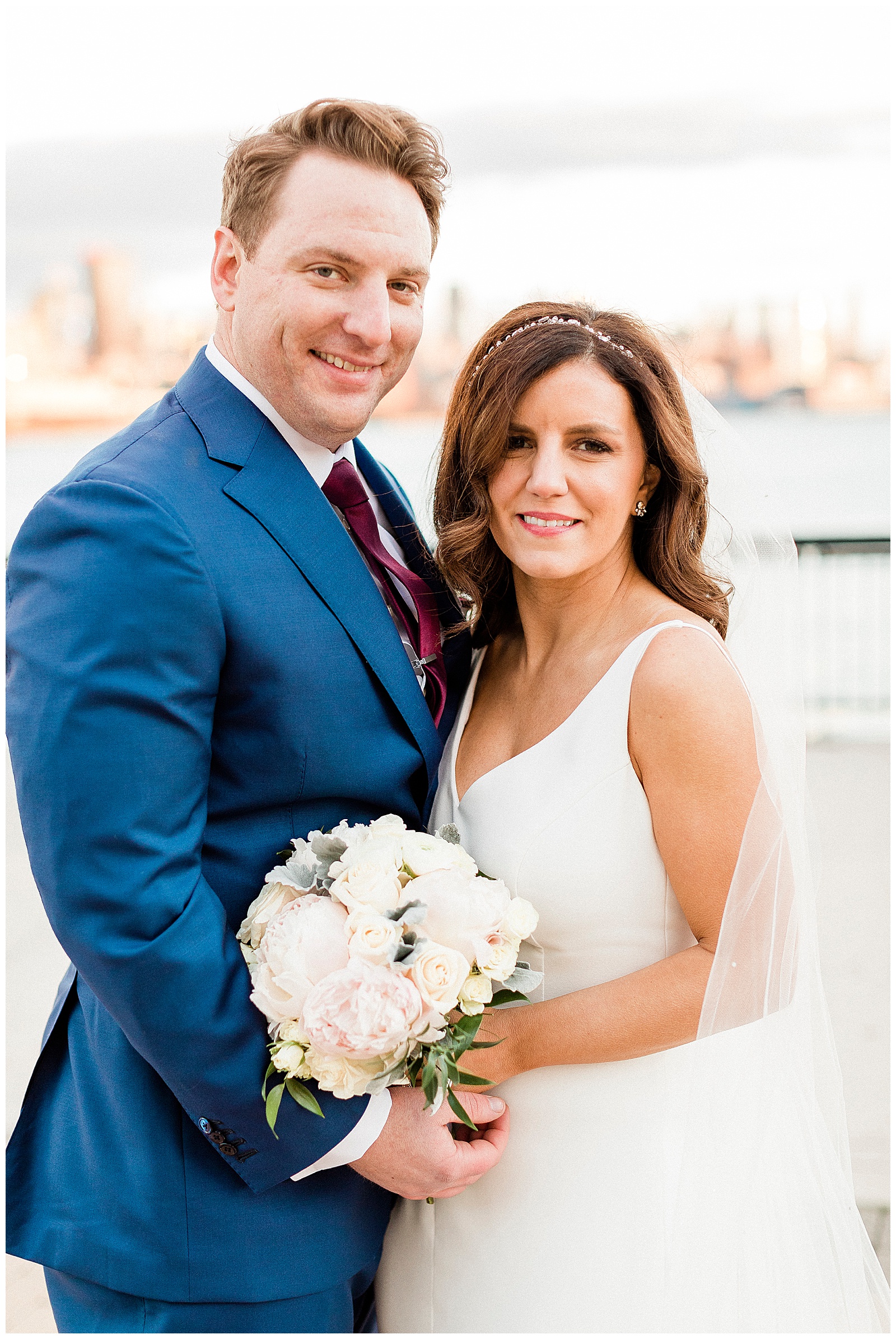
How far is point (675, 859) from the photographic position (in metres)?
1.79

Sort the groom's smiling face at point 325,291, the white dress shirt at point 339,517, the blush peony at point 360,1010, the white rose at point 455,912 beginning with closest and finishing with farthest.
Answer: the blush peony at point 360,1010 → the white rose at point 455,912 → the white dress shirt at point 339,517 → the groom's smiling face at point 325,291

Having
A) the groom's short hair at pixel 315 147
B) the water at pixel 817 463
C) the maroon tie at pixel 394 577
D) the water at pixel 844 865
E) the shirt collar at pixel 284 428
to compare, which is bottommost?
the water at pixel 844 865

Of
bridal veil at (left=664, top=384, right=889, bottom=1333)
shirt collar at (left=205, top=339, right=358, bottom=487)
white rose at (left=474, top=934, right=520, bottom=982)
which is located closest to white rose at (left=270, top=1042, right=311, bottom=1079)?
white rose at (left=474, top=934, right=520, bottom=982)

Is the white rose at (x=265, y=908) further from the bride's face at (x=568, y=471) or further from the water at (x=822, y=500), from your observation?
the water at (x=822, y=500)

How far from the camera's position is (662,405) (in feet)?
6.56

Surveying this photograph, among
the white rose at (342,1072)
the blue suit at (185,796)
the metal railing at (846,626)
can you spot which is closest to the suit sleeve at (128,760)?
the blue suit at (185,796)

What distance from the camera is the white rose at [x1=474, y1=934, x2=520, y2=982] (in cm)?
155

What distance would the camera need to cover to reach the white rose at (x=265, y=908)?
Answer: 157 cm

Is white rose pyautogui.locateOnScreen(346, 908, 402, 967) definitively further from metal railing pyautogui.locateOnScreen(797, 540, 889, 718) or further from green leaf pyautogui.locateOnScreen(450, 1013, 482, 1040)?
metal railing pyautogui.locateOnScreen(797, 540, 889, 718)

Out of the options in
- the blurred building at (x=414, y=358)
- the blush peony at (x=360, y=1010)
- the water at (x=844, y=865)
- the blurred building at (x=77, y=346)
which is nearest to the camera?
the blush peony at (x=360, y=1010)

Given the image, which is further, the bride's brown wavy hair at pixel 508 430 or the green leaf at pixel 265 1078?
the bride's brown wavy hair at pixel 508 430

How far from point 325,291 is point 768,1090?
5.27 feet

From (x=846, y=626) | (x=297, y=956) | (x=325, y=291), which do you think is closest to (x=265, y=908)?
(x=297, y=956)

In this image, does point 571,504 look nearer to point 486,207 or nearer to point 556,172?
point 486,207
